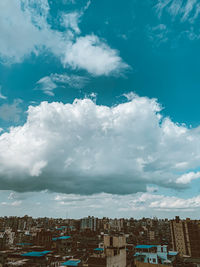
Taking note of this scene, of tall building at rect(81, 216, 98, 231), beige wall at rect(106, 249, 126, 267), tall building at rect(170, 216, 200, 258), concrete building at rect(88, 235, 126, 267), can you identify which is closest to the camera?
beige wall at rect(106, 249, 126, 267)

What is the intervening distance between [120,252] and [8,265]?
35247mm

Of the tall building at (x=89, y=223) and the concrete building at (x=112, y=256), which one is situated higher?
the tall building at (x=89, y=223)

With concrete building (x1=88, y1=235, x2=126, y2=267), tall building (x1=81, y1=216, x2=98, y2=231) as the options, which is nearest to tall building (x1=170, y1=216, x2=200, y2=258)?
concrete building (x1=88, y1=235, x2=126, y2=267)

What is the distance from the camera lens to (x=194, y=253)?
89812mm

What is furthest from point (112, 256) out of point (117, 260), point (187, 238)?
point (187, 238)

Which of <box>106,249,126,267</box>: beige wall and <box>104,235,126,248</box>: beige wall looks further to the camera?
<box>104,235,126,248</box>: beige wall

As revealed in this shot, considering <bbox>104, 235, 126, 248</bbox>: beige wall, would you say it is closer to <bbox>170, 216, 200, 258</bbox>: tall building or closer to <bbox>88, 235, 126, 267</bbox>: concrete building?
<bbox>88, 235, 126, 267</bbox>: concrete building

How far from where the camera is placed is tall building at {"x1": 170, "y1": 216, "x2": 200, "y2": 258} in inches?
3533

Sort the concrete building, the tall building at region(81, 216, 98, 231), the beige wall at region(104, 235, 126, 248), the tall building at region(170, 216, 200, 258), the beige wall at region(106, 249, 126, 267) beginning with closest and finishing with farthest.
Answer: the beige wall at region(106, 249, 126, 267)
the concrete building
the beige wall at region(104, 235, 126, 248)
the tall building at region(170, 216, 200, 258)
the tall building at region(81, 216, 98, 231)

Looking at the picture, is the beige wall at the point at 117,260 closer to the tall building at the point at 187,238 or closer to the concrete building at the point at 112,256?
the concrete building at the point at 112,256

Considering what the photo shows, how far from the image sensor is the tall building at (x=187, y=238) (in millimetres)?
89750

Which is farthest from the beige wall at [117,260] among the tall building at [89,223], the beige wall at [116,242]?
the tall building at [89,223]

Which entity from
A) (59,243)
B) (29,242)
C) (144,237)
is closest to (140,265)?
(59,243)

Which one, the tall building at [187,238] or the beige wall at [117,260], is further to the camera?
the tall building at [187,238]
